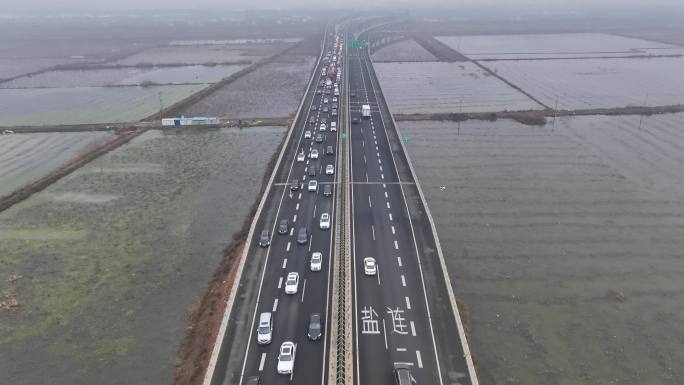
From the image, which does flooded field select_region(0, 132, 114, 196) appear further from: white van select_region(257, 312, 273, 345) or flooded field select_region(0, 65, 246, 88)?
flooded field select_region(0, 65, 246, 88)

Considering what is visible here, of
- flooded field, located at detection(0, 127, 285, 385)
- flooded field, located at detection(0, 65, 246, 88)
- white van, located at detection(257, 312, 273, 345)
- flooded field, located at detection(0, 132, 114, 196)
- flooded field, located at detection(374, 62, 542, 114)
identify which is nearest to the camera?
white van, located at detection(257, 312, 273, 345)

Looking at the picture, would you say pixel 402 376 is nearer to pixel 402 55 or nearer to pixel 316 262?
pixel 316 262

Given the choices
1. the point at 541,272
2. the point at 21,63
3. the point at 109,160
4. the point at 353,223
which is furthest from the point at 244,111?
the point at 21,63

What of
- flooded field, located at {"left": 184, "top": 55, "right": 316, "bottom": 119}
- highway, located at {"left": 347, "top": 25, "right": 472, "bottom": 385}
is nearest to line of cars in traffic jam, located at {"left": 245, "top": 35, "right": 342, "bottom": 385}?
highway, located at {"left": 347, "top": 25, "right": 472, "bottom": 385}

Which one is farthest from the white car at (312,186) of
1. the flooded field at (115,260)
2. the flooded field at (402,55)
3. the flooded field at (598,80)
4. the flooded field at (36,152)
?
the flooded field at (402,55)

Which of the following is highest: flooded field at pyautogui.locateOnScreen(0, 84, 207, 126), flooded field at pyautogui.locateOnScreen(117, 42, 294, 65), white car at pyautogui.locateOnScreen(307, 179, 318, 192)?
flooded field at pyautogui.locateOnScreen(117, 42, 294, 65)

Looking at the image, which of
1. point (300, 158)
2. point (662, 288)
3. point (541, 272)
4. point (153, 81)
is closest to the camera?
point (662, 288)

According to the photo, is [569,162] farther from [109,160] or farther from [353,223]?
[109,160]
